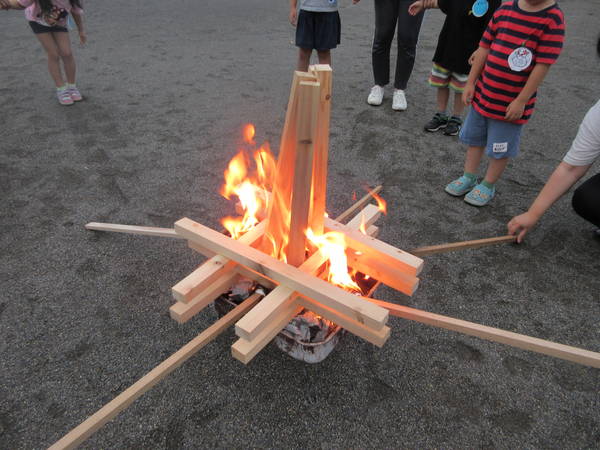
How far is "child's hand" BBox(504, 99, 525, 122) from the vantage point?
2254 millimetres

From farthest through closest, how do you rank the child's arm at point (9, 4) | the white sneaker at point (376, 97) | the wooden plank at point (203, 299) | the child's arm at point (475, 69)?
the white sneaker at point (376, 97)
the child's arm at point (9, 4)
the child's arm at point (475, 69)
the wooden plank at point (203, 299)

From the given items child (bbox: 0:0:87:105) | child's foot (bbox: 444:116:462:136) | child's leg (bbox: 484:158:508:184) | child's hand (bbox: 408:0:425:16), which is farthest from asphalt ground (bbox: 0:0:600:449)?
child's hand (bbox: 408:0:425:16)

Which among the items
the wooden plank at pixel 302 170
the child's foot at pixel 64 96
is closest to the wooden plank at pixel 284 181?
the wooden plank at pixel 302 170

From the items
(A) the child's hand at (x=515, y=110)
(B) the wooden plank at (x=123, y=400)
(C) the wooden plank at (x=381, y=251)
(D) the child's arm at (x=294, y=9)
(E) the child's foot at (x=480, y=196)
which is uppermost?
(D) the child's arm at (x=294, y=9)

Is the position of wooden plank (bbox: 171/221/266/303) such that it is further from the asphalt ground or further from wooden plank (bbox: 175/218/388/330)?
the asphalt ground

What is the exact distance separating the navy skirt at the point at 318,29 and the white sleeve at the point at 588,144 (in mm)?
2550

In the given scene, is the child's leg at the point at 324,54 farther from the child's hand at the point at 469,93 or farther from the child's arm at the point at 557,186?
the child's arm at the point at 557,186

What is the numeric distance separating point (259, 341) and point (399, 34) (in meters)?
3.65

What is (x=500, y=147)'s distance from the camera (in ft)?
8.23

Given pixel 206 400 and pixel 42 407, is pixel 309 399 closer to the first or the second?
pixel 206 400

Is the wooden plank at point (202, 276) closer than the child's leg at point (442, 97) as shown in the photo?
Yes

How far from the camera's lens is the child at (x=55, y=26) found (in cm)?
339

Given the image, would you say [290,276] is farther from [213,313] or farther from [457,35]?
[457,35]

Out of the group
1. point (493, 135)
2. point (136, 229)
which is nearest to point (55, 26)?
point (136, 229)
